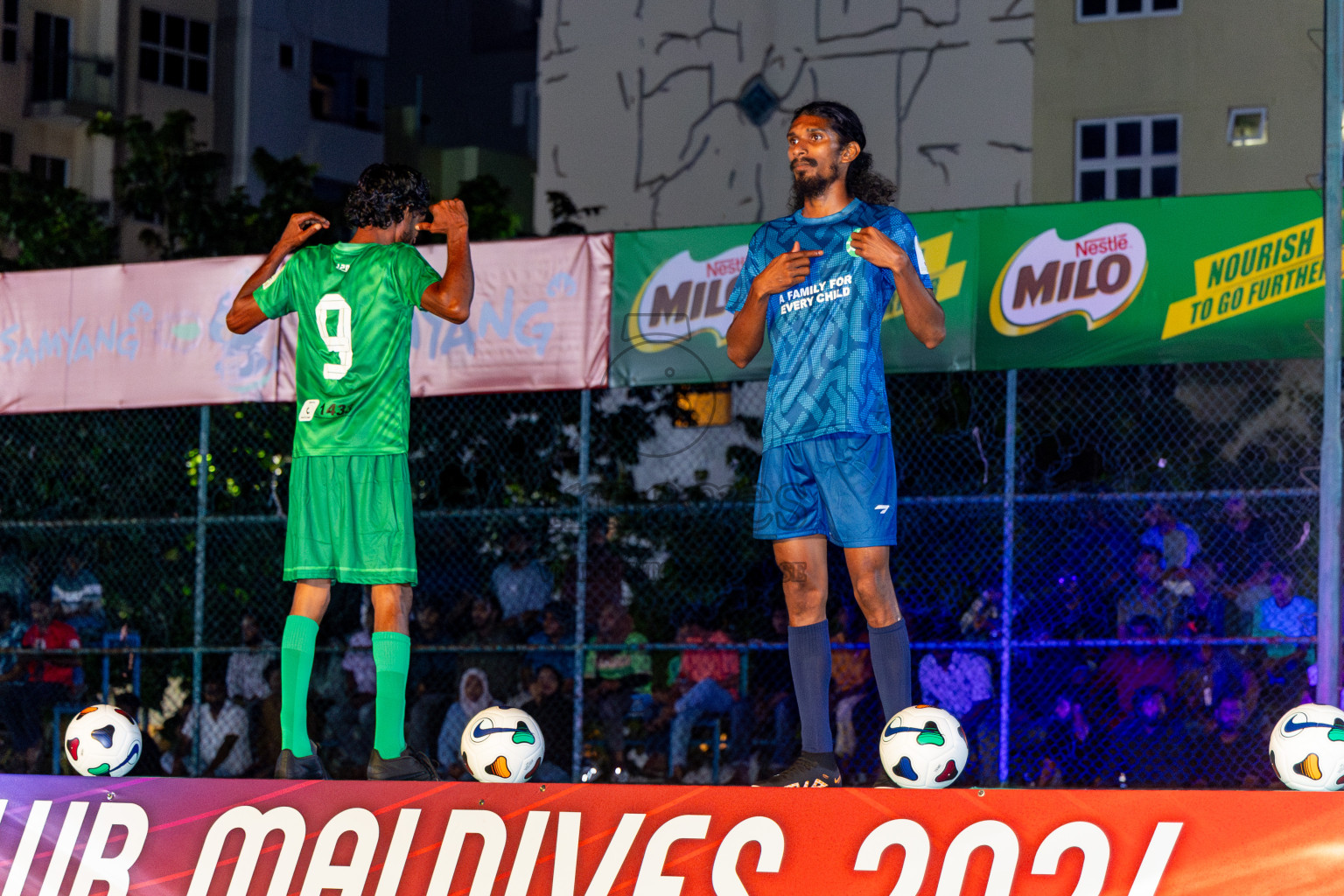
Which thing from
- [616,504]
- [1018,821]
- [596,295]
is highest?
[596,295]

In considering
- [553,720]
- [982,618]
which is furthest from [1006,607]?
[553,720]

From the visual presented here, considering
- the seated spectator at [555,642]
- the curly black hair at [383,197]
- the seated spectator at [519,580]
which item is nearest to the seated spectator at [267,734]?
the seated spectator at [519,580]

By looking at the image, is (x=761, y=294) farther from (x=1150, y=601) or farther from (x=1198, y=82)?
(x=1198, y=82)

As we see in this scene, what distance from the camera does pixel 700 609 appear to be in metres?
9.23

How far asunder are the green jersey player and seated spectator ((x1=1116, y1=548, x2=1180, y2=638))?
4.28m

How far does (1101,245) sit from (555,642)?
11.9 ft

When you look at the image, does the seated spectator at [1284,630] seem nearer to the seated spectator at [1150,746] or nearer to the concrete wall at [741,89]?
the seated spectator at [1150,746]

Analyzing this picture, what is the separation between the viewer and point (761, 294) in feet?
15.9

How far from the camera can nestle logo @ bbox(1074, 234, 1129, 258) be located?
7789mm

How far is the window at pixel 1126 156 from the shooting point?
16.6 metres

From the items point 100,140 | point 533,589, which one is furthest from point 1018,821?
point 100,140

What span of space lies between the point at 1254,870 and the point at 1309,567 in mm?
5130

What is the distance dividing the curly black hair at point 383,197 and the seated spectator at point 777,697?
155 inches

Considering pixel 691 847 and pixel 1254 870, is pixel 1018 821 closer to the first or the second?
pixel 1254 870
